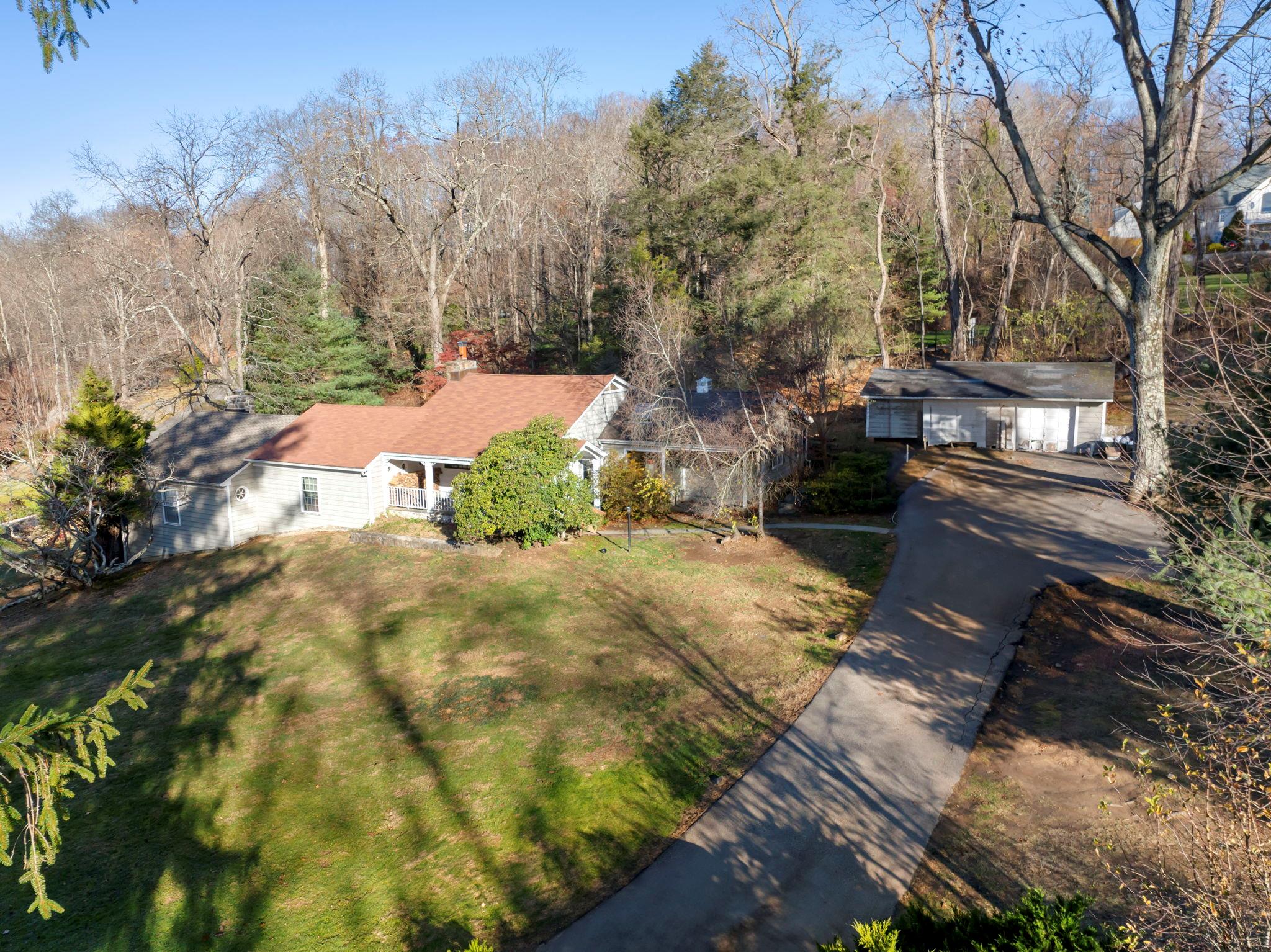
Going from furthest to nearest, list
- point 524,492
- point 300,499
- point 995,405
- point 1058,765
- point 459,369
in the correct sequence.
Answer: point 459,369 < point 995,405 < point 300,499 < point 524,492 < point 1058,765

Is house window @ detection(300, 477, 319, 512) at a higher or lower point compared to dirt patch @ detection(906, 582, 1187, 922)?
higher

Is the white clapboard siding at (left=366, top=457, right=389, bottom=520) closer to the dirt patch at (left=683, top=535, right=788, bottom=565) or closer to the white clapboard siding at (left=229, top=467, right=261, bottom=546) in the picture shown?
the white clapboard siding at (left=229, top=467, right=261, bottom=546)

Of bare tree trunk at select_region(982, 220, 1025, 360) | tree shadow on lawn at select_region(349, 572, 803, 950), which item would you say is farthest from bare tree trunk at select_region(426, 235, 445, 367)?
bare tree trunk at select_region(982, 220, 1025, 360)

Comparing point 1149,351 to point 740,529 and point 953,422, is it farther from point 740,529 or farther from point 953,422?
point 740,529

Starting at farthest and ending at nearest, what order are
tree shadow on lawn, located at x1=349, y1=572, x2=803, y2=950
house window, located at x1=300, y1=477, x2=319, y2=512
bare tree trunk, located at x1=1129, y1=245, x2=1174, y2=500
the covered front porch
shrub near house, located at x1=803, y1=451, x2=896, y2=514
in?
house window, located at x1=300, y1=477, x2=319, y2=512, the covered front porch, shrub near house, located at x1=803, y1=451, x2=896, y2=514, bare tree trunk, located at x1=1129, y1=245, x2=1174, y2=500, tree shadow on lawn, located at x1=349, y1=572, x2=803, y2=950

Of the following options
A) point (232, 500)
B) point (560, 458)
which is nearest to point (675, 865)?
point (560, 458)

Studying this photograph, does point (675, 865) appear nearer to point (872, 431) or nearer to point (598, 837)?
point (598, 837)

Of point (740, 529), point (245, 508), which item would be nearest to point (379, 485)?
point (245, 508)
